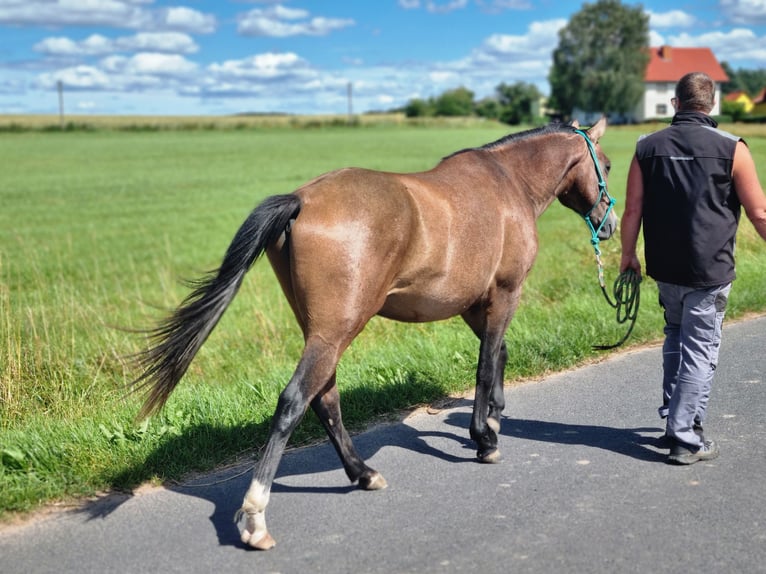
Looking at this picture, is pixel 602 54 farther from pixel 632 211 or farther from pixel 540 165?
pixel 632 211

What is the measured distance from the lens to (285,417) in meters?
3.92

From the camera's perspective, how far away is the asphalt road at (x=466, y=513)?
3.49 meters

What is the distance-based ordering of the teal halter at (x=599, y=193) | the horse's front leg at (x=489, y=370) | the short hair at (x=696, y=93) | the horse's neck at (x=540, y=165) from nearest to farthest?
the short hair at (x=696, y=93)
the horse's front leg at (x=489, y=370)
the horse's neck at (x=540, y=165)
the teal halter at (x=599, y=193)

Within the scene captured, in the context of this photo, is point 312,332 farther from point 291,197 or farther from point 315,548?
point 315,548

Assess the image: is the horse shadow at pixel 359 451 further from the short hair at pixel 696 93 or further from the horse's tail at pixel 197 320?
the short hair at pixel 696 93

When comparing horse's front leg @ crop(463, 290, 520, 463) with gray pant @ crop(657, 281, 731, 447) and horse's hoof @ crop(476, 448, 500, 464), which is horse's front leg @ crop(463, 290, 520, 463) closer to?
A: horse's hoof @ crop(476, 448, 500, 464)

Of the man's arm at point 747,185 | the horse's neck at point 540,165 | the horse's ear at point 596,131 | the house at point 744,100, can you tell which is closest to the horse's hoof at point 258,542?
the horse's neck at point 540,165

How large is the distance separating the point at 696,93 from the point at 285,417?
2996mm

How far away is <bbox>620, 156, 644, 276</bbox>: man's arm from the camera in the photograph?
486 centimetres

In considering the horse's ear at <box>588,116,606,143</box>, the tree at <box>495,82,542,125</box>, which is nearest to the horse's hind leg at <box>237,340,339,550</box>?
the horse's ear at <box>588,116,606,143</box>

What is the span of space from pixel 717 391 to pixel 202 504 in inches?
150

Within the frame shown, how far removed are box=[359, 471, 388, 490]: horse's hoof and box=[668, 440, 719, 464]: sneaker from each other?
169 cm

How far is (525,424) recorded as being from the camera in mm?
5426

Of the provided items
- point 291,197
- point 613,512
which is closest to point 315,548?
point 613,512
